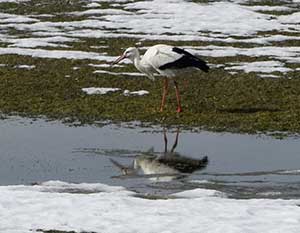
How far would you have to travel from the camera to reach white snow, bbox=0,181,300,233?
36.0 ft

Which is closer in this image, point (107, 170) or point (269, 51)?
point (107, 170)

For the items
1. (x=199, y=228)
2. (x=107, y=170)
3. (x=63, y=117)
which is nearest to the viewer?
(x=199, y=228)

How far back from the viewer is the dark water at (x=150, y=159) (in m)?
13.6

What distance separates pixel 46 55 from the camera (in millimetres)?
26109

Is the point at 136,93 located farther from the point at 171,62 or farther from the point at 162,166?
the point at 162,166

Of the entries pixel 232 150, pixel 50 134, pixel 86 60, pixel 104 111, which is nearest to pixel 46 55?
pixel 86 60

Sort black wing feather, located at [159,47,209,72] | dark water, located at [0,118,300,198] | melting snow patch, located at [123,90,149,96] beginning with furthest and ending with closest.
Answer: melting snow patch, located at [123,90,149,96]
black wing feather, located at [159,47,209,72]
dark water, located at [0,118,300,198]

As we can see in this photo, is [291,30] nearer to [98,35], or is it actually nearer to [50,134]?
[98,35]

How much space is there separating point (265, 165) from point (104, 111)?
5078mm

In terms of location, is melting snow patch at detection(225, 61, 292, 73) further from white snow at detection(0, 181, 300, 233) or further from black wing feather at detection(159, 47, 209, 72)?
white snow at detection(0, 181, 300, 233)

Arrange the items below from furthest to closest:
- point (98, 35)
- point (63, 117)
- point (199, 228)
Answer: point (98, 35) < point (63, 117) < point (199, 228)

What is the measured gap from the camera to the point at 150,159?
49.8 ft

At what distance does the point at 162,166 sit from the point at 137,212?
3.17 meters

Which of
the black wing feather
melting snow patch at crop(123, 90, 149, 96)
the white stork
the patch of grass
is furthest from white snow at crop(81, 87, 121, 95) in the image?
the black wing feather
